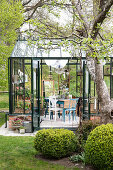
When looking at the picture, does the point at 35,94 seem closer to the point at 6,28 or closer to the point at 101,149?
the point at 6,28

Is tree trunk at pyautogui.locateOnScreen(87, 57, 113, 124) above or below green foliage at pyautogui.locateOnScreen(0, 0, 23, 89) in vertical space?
below

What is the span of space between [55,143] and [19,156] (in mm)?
983

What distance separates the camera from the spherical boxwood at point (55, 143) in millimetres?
4762

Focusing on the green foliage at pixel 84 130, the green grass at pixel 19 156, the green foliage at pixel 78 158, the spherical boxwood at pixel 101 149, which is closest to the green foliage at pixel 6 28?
the green grass at pixel 19 156

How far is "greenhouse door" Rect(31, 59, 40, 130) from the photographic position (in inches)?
296

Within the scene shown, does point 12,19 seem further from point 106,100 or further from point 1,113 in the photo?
point 106,100

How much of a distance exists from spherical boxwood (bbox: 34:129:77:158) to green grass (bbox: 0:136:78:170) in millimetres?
255

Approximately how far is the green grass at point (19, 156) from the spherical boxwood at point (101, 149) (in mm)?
689

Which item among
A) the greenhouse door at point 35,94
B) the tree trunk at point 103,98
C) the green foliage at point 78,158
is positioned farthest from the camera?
the greenhouse door at point 35,94

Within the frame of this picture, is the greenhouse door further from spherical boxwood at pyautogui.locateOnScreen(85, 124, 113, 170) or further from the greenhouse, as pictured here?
spherical boxwood at pyautogui.locateOnScreen(85, 124, 113, 170)

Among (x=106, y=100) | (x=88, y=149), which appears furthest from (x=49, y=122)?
(x=88, y=149)

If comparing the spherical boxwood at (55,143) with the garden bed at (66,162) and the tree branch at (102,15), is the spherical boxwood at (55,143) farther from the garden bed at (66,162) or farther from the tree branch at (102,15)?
the tree branch at (102,15)

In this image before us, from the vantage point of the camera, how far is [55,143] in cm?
475

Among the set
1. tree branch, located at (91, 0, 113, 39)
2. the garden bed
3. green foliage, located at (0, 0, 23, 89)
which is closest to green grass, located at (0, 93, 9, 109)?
green foliage, located at (0, 0, 23, 89)
